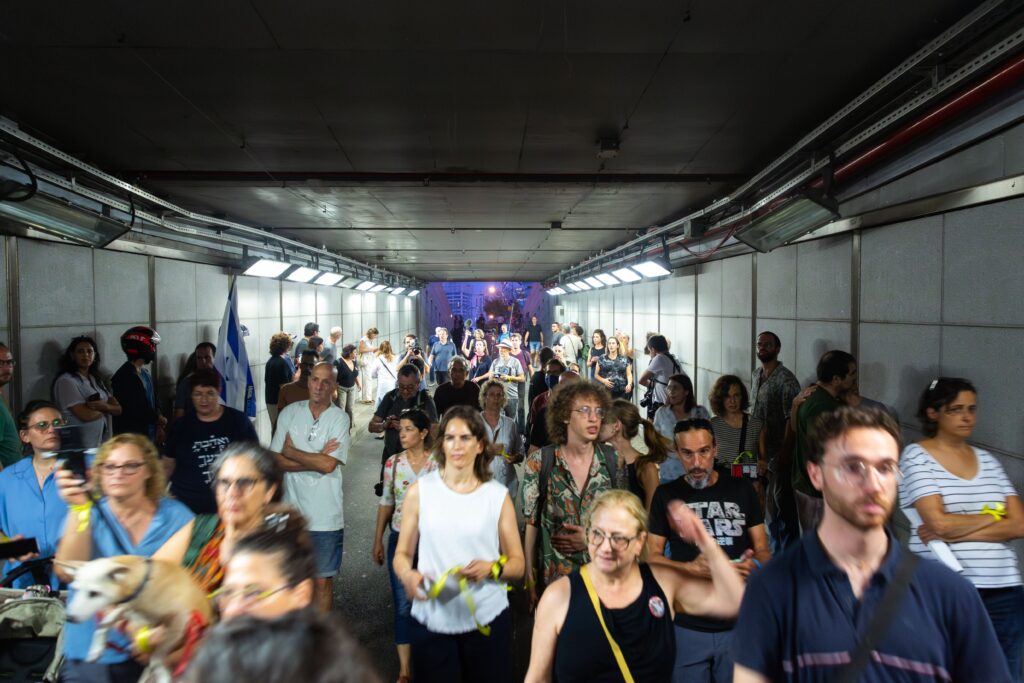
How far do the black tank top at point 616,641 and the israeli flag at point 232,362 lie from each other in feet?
21.1

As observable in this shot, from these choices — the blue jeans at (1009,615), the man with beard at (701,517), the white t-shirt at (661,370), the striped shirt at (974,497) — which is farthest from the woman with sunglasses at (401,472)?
the white t-shirt at (661,370)

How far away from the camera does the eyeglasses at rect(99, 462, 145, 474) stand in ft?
8.34

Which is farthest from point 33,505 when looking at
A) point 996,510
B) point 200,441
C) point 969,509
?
point 996,510

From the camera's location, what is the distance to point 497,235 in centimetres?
1062

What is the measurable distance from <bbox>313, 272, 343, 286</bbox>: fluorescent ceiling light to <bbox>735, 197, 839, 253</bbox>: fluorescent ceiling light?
29.9 ft

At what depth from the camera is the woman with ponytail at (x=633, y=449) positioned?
11.4 feet

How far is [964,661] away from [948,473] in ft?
6.12

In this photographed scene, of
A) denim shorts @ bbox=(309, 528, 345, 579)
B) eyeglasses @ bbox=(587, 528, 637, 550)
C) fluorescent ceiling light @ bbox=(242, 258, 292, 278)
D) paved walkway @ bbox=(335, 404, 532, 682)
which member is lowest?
paved walkway @ bbox=(335, 404, 532, 682)

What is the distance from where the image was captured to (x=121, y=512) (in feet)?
8.38

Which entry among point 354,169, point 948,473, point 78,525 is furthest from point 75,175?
point 948,473

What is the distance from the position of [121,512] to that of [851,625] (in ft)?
8.94

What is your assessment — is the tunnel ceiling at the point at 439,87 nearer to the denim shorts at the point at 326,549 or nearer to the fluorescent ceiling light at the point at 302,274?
the denim shorts at the point at 326,549

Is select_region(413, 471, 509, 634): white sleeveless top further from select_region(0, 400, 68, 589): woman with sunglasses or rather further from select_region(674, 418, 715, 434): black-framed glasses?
select_region(0, 400, 68, 589): woman with sunglasses

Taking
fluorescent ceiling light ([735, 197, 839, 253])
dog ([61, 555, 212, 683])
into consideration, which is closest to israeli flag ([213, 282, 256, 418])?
dog ([61, 555, 212, 683])
